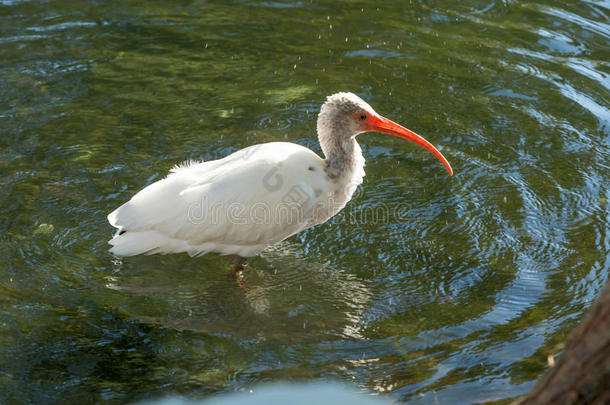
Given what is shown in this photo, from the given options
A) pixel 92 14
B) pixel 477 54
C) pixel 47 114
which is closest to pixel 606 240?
pixel 477 54

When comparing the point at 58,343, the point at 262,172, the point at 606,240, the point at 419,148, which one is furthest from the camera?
the point at 419,148

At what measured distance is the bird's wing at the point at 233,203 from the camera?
4.97 meters

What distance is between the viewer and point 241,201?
4957 millimetres

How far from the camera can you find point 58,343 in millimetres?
4465

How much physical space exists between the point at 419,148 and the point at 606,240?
1927 millimetres

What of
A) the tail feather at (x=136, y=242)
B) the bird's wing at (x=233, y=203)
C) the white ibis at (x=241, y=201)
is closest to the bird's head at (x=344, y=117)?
the white ibis at (x=241, y=201)

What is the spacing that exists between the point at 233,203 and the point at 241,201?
2.2 inches

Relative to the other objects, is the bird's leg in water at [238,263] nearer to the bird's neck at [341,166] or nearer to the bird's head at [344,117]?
the bird's neck at [341,166]

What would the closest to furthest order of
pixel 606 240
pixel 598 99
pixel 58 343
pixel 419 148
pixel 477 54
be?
Result: pixel 58 343 < pixel 606 240 < pixel 419 148 < pixel 598 99 < pixel 477 54

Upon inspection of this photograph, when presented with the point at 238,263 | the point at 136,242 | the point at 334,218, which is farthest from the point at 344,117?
the point at 136,242

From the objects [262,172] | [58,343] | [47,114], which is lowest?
[58,343]

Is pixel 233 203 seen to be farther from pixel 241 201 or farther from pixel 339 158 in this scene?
pixel 339 158

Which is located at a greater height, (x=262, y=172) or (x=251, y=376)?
(x=262, y=172)

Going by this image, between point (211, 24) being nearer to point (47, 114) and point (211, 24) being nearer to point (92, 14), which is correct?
point (92, 14)
